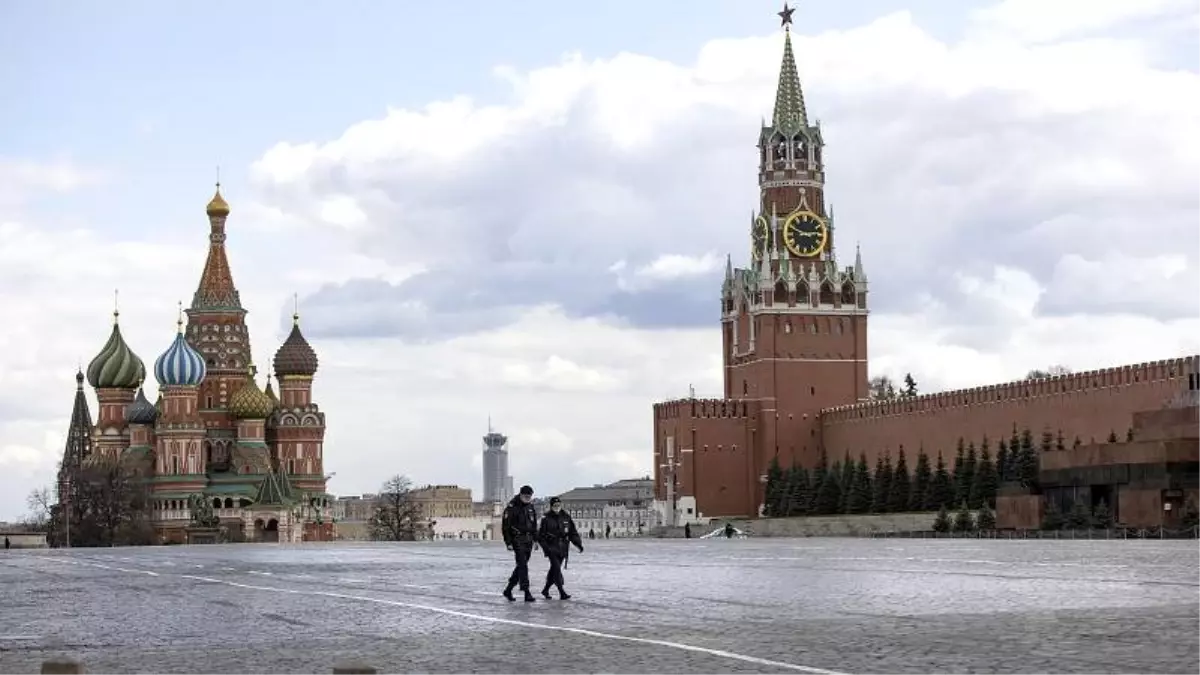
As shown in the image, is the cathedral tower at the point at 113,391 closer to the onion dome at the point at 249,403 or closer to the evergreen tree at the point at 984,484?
the onion dome at the point at 249,403

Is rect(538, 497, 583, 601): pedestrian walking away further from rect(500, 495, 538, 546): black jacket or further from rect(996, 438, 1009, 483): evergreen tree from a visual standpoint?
rect(996, 438, 1009, 483): evergreen tree

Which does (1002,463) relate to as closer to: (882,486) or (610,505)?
(882,486)

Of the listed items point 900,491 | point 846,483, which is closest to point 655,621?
point 900,491

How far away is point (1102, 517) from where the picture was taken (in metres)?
49.2

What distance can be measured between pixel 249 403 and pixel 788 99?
109ft

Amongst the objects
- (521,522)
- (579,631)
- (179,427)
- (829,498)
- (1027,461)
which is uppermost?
(179,427)

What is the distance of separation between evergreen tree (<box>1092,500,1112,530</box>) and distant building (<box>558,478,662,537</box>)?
4086 inches

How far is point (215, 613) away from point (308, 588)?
197 inches

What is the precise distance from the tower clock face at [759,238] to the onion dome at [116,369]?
3636 centimetres

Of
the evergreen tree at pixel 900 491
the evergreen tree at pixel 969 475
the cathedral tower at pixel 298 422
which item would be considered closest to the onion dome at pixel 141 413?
the cathedral tower at pixel 298 422

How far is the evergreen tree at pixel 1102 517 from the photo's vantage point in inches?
1892

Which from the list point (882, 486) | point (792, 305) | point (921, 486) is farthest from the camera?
point (792, 305)

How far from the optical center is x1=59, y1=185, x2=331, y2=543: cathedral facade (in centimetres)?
11019

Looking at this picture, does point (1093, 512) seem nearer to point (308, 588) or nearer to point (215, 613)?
point (308, 588)
